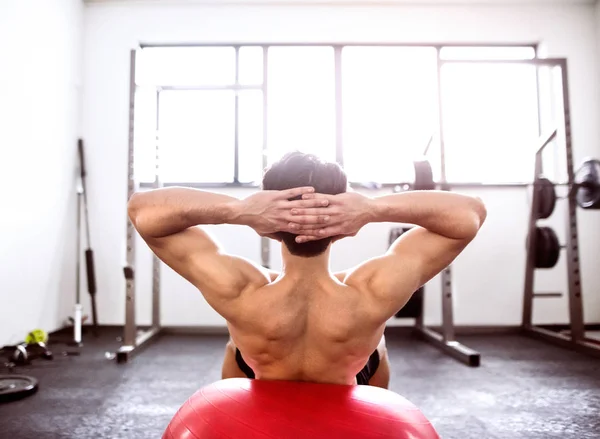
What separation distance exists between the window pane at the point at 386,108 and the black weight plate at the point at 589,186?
1.33 metres

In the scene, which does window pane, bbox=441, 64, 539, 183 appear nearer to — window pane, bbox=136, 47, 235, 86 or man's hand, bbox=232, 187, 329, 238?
window pane, bbox=136, 47, 235, 86

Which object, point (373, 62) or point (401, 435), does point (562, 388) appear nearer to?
point (401, 435)

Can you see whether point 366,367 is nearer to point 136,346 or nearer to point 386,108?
point 136,346

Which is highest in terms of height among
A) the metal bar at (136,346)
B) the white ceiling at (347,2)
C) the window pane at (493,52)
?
the white ceiling at (347,2)

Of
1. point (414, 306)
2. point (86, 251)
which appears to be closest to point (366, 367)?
point (414, 306)

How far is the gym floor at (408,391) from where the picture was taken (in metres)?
1.63

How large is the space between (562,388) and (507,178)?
219 centimetres

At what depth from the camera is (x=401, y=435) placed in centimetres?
70

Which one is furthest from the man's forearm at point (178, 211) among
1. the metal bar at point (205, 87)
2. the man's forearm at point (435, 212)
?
A: the metal bar at point (205, 87)

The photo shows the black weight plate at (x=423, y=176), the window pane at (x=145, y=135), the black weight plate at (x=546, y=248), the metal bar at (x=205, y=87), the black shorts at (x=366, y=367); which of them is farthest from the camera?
the window pane at (x=145, y=135)

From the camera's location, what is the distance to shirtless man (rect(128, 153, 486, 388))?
957 mm

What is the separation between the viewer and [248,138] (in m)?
3.87

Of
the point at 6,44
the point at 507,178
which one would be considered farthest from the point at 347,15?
the point at 6,44

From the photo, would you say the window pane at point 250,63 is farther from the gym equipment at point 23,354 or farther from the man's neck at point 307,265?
the man's neck at point 307,265
